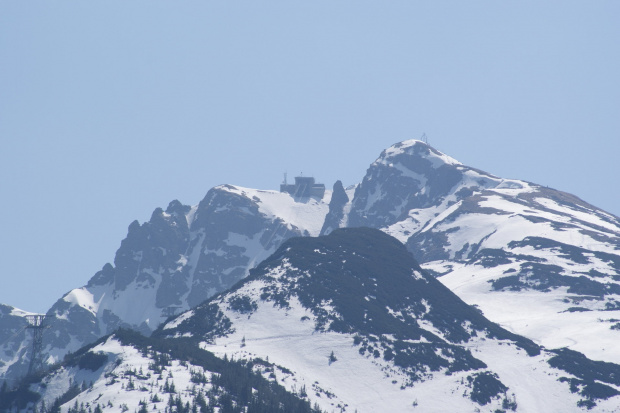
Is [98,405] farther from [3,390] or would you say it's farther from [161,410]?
[3,390]

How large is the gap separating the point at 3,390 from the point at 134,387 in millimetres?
Result: 30602

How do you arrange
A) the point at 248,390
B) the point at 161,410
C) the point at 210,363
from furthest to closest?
the point at 210,363
the point at 248,390
the point at 161,410

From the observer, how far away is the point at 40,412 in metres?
174

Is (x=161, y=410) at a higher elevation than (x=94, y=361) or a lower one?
lower

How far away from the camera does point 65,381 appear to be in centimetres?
18988

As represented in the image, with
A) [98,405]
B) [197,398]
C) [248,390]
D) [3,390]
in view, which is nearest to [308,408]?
[248,390]

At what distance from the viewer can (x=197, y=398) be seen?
564 ft

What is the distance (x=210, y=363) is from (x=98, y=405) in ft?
122

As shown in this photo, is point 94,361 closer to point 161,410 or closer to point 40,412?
point 40,412

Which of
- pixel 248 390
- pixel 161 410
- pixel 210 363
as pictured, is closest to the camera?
pixel 161 410

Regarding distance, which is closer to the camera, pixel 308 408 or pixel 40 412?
pixel 40 412

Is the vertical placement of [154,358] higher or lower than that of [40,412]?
higher

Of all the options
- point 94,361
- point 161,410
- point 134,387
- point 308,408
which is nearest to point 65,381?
point 94,361

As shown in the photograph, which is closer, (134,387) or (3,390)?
(134,387)
